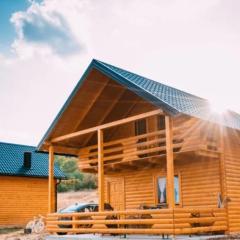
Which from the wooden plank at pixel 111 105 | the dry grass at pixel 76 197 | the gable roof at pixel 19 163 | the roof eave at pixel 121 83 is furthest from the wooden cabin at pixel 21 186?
the dry grass at pixel 76 197

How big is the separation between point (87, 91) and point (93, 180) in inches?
1697

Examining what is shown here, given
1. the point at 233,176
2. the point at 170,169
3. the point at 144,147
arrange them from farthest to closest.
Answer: the point at 144,147 < the point at 233,176 < the point at 170,169

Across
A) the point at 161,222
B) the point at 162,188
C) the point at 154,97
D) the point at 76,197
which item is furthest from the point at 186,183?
the point at 76,197

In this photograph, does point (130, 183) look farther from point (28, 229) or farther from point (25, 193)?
point (25, 193)

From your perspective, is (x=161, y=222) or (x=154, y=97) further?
(x=154, y=97)

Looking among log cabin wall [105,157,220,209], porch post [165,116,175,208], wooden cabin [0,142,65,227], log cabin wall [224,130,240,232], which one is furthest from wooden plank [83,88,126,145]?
wooden cabin [0,142,65,227]

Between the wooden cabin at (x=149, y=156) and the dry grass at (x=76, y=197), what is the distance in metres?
27.9

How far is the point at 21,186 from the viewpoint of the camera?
29953 millimetres

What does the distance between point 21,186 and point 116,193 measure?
10582 mm

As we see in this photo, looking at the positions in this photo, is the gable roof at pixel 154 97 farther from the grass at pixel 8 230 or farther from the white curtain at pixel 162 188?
the grass at pixel 8 230

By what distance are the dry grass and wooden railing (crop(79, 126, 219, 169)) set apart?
28.0 m

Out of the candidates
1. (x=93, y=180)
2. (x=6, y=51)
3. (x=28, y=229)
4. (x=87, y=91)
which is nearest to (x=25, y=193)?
(x=28, y=229)

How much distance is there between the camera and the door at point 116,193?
21234mm

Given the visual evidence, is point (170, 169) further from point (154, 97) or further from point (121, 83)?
point (121, 83)
